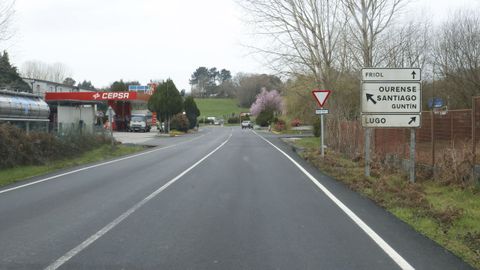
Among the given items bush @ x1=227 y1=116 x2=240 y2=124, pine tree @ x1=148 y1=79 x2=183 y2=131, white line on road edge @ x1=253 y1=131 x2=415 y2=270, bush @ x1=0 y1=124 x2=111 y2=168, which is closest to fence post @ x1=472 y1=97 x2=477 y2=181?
white line on road edge @ x1=253 y1=131 x2=415 y2=270

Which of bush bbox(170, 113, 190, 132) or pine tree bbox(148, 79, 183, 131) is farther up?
pine tree bbox(148, 79, 183, 131)

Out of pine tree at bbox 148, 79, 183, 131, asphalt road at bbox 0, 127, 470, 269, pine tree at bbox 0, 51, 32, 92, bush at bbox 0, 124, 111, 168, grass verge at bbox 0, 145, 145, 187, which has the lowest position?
grass verge at bbox 0, 145, 145, 187

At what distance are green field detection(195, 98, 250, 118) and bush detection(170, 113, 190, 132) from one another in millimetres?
82400

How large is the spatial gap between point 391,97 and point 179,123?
56603 mm

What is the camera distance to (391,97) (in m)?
13.3

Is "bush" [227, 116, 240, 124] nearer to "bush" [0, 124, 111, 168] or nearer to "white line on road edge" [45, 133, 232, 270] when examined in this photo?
"bush" [0, 124, 111, 168]

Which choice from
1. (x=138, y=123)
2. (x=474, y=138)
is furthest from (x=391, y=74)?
(x=138, y=123)

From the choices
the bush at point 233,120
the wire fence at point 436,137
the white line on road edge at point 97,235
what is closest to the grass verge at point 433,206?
the wire fence at point 436,137

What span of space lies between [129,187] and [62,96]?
5162 cm

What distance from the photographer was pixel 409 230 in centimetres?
742

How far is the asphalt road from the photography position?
18.9ft

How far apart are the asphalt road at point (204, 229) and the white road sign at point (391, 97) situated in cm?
244

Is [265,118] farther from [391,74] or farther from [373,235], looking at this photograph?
[373,235]

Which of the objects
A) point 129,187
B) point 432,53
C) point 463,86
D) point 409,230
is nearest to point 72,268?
point 409,230
